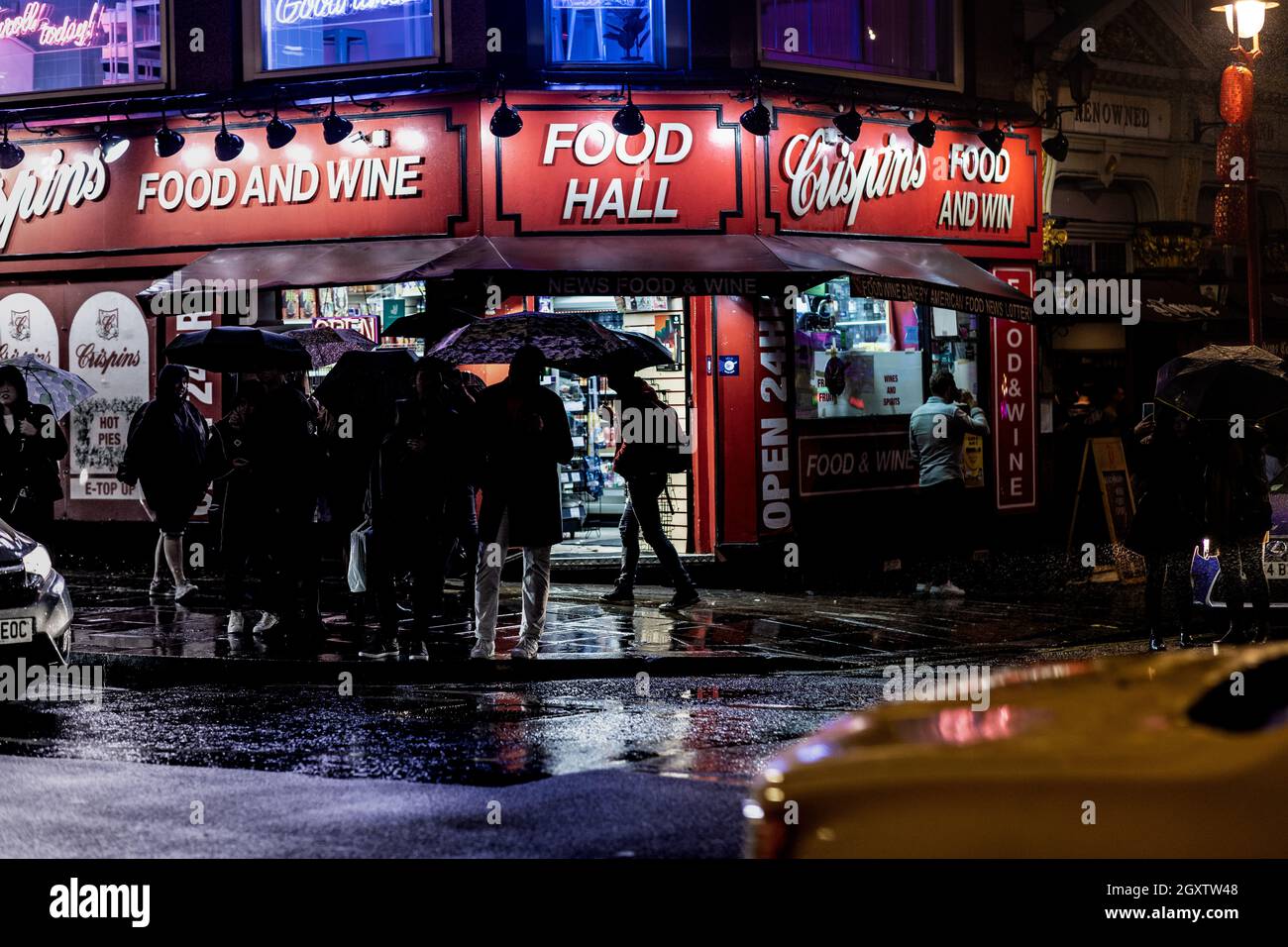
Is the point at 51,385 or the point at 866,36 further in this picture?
the point at 866,36

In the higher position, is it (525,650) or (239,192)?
(239,192)

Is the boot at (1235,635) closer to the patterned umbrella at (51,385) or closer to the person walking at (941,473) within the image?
the person walking at (941,473)

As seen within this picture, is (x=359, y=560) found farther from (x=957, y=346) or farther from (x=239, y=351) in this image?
(x=957, y=346)

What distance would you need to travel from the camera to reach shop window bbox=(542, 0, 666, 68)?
52.9ft

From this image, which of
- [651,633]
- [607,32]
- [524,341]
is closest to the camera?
[651,633]

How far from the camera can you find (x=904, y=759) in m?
3.64

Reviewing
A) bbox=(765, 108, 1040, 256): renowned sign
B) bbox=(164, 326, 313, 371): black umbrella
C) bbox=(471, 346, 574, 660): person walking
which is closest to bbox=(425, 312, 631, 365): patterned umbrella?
bbox=(164, 326, 313, 371): black umbrella

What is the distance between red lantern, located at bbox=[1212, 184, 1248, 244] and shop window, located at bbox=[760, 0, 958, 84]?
331 centimetres

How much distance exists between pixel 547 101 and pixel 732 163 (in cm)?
193

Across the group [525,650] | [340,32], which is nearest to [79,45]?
[340,32]

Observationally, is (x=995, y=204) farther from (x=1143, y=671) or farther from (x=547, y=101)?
(x=1143, y=671)

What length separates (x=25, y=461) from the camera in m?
12.7

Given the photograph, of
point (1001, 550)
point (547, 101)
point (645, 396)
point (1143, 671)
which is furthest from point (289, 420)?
point (1001, 550)

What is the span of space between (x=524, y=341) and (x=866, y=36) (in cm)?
728
